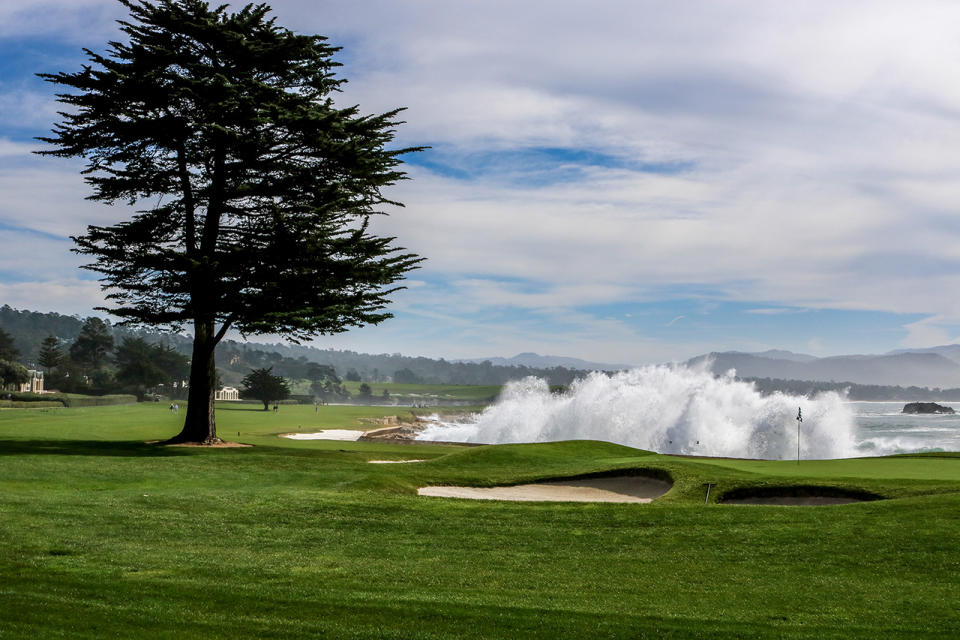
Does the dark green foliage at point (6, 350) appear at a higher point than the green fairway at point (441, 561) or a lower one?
higher

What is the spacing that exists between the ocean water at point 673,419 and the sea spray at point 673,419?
3.2 inches

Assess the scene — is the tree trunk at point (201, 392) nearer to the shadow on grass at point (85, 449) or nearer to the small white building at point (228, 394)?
the shadow on grass at point (85, 449)

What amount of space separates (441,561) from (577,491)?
9.51 metres

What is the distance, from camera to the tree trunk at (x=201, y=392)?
2611cm

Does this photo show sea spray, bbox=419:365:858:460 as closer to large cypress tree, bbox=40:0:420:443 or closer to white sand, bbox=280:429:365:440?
white sand, bbox=280:429:365:440

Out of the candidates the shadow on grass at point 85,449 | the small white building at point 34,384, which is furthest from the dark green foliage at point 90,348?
the shadow on grass at point 85,449

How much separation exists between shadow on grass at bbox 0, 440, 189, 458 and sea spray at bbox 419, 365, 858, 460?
41616 millimetres

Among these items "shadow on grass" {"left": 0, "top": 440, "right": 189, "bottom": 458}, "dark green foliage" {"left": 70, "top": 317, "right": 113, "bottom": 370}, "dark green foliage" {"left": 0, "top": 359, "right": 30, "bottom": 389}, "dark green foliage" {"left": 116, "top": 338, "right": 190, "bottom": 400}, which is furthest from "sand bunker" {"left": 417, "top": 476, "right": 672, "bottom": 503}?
"dark green foliage" {"left": 70, "top": 317, "right": 113, "bottom": 370}

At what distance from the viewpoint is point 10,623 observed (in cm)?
718

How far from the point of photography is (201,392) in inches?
1041

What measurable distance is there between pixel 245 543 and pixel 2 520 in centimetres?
381

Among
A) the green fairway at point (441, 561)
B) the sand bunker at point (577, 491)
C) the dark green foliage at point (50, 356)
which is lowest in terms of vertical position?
the sand bunker at point (577, 491)

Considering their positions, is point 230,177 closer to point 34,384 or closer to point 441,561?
point 441,561

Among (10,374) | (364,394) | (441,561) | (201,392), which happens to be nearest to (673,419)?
(201,392)
